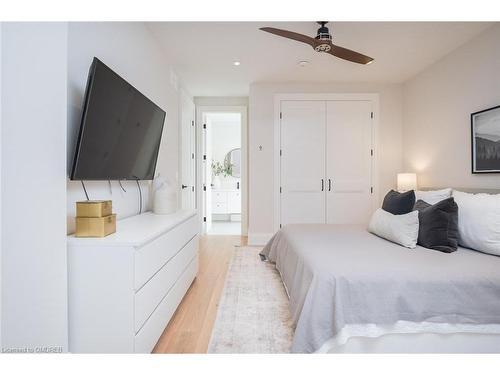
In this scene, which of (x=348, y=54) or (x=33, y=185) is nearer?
(x=33, y=185)

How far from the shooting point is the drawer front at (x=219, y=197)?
6.82 meters

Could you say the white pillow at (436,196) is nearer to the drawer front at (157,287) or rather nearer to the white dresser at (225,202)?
the drawer front at (157,287)

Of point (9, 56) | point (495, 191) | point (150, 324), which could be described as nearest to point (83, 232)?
point (150, 324)

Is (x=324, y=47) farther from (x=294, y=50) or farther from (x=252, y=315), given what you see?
(x=252, y=315)

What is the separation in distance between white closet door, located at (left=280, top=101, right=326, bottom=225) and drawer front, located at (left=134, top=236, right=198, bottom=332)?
2.28m

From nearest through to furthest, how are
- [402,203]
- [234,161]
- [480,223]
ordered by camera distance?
[480,223] → [402,203] → [234,161]

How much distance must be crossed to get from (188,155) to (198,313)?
2855 millimetres

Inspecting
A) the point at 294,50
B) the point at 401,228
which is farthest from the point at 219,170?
the point at 401,228

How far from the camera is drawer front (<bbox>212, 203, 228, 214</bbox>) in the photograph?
680 cm

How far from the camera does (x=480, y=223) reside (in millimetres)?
1893

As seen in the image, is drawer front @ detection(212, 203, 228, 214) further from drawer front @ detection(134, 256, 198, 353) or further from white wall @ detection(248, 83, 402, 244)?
drawer front @ detection(134, 256, 198, 353)

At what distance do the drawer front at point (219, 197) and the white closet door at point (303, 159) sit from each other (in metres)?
2.83
